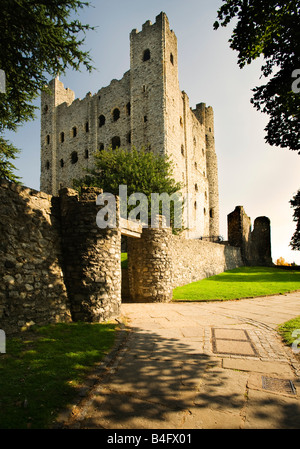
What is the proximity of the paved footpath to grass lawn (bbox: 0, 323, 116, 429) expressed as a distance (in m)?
0.26

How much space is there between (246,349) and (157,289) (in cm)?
581

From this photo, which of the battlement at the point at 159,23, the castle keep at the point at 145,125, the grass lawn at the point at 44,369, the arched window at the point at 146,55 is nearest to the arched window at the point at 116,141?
the castle keep at the point at 145,125

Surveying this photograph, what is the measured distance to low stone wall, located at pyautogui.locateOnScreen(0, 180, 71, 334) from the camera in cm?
492

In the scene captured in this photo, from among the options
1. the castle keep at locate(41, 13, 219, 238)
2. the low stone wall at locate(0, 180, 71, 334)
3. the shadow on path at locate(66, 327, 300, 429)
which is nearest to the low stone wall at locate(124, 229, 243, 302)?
the low stone wall at locate(0, 180, 71, 334)

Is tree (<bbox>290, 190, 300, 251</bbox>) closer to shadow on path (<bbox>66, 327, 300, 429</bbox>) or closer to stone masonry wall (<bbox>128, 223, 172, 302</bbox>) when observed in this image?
stone masonry wall (<bbox>128, 223, 172, 302</bbox>)

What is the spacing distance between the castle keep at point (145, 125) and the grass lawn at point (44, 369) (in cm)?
2056

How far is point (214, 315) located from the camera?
22.9ft

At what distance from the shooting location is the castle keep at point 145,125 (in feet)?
79.9

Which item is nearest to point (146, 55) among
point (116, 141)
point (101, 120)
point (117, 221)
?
point (101, 120)

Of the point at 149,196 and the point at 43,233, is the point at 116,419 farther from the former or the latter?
the point at 149,196

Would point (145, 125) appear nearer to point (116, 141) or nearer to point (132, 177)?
point (116, 141)

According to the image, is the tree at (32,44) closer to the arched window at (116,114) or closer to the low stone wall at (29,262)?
the low stone wall at (29,262)
